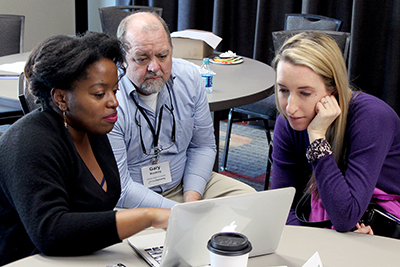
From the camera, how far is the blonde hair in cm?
143

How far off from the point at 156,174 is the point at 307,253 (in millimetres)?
902

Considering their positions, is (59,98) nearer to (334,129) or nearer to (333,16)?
(334,129)

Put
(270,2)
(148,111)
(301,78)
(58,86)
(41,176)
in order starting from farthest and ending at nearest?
1. (270,2)
2. (148,111)
3. (301,78)
4. (58,86)
5. (41,176)

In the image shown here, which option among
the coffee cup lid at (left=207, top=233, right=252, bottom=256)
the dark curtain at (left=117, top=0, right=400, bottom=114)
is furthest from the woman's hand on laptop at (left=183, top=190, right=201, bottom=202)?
the dark curtain at (left=117, top=0, right=400, bottom=114)

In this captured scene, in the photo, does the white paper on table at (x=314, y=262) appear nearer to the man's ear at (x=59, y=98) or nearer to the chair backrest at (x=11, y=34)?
the man's ear at (x=59, y=98)

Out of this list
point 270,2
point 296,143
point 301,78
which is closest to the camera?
point 301,78

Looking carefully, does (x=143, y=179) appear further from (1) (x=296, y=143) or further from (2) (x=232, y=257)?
(2) (x=232, y=257)

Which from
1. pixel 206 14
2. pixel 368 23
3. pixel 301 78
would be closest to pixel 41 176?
pixel 301 78

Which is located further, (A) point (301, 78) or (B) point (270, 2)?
(B) point (270, 2)

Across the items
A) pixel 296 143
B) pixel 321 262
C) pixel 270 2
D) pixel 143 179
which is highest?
pixel 270 2

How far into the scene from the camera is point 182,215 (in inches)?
35.7

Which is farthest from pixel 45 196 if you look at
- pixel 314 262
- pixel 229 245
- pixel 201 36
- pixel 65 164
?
pixel 201 36

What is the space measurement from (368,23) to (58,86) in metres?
2.96

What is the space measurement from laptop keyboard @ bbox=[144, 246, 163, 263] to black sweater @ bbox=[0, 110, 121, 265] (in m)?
0.08
